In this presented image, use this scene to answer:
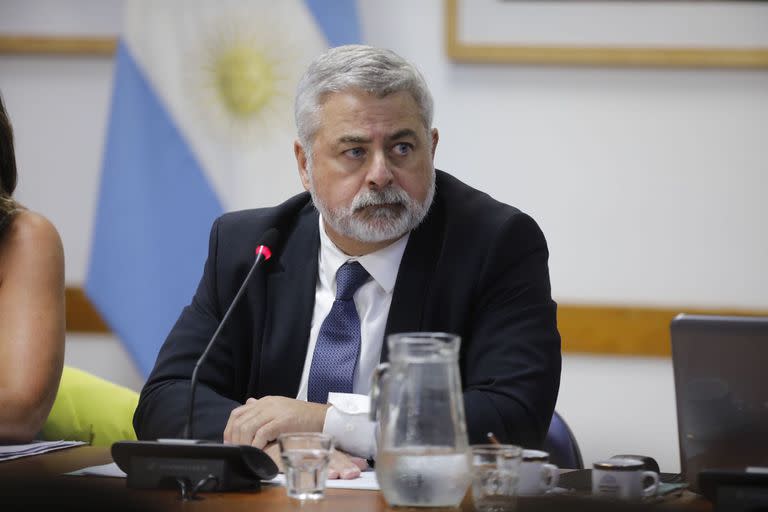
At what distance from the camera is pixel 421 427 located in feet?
4.04

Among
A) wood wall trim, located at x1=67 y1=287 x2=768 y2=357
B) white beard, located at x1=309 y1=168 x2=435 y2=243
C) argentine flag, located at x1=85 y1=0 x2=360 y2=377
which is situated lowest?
wood wall trim, located at x1=67 y1=287 x2=768 y2=357

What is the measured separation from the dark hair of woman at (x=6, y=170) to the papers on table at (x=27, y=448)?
506 mm

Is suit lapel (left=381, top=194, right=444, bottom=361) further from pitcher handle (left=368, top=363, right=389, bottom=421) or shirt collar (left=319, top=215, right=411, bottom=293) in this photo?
pitcher handle (left=368, top=363, right=389, bottom=421)

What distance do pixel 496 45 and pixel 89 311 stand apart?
1.64 metres

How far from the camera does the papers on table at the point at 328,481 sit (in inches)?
58.5

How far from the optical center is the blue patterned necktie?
2.05 m

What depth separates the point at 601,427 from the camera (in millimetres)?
3176

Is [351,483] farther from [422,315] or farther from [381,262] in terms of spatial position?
[381,262]

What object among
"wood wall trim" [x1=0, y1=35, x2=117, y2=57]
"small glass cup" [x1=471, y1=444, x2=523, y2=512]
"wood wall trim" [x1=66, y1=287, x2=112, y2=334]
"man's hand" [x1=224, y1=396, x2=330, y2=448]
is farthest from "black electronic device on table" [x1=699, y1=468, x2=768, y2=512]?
"wood wall trim" [x1=0, y1=35, x2=117, y2=57]

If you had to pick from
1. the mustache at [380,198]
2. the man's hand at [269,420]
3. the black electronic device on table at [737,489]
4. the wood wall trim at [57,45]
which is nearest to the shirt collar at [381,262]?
the mustache at [380,198]

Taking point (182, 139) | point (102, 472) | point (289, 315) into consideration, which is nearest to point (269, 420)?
point (102, 472)

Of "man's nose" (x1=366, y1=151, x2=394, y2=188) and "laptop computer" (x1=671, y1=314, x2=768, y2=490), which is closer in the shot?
"laptop computer" (x1=671, y1=314, x2=768, y2=490)

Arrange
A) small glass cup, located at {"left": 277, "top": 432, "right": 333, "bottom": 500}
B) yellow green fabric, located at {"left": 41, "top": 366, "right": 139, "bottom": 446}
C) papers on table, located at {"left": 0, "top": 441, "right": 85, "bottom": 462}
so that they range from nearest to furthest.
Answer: small glass cup, located at {"left": 277, "top": 432, "right": 333, "bottom": 500} < papers on table, located at {"left": 0, "top": 441, "right": 85, "bottom": 462} < yellow green fabric, located at {"left": 41, "top": 366, "right": 139, "bottom": 446}

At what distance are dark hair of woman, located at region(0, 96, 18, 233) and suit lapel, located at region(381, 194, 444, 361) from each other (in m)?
0.85
